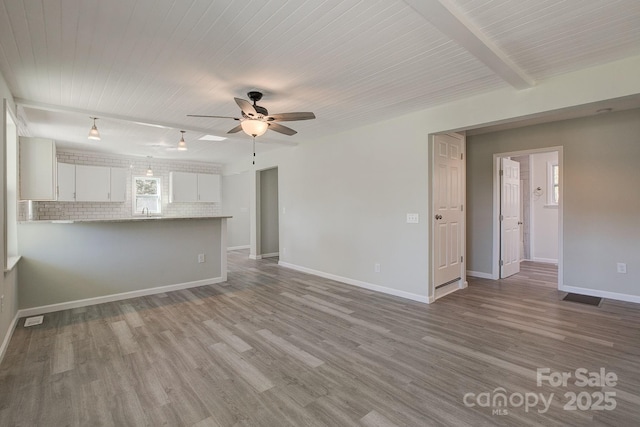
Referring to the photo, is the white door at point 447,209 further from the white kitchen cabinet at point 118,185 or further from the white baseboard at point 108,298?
the white kitchen cabinet at point 118,185

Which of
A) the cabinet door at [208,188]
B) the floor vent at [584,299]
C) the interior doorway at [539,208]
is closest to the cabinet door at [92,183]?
the cabinet door at [208,188]

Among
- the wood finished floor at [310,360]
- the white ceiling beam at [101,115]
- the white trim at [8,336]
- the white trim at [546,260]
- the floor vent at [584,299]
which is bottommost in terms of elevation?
the wood finished floor at [310,360]

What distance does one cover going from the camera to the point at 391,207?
14.4 ft

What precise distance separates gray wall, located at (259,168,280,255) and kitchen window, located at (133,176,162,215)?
106 inches

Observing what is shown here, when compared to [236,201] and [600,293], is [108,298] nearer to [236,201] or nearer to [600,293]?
[236,201]

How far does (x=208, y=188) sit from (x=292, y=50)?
6.74m

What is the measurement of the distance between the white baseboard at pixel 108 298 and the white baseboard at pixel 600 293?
5.32 meters

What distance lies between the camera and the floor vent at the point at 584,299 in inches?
154

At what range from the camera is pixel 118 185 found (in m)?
7.07

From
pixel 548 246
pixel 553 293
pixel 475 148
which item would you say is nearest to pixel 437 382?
pixel 553 293

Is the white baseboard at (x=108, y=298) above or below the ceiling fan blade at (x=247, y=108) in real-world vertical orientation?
below

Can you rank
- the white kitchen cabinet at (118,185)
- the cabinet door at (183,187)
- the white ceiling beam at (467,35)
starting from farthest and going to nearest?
the cabinet door at (183,187), the white kitchen cabinet at (118,185), the white ceiling beam at (467,35)

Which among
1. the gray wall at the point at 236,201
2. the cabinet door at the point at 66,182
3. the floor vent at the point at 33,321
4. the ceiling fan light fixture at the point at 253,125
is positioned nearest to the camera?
the ceiling fan light fixture at the point at 253,125

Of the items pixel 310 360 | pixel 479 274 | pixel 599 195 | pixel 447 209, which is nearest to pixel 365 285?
pixel 447 209
